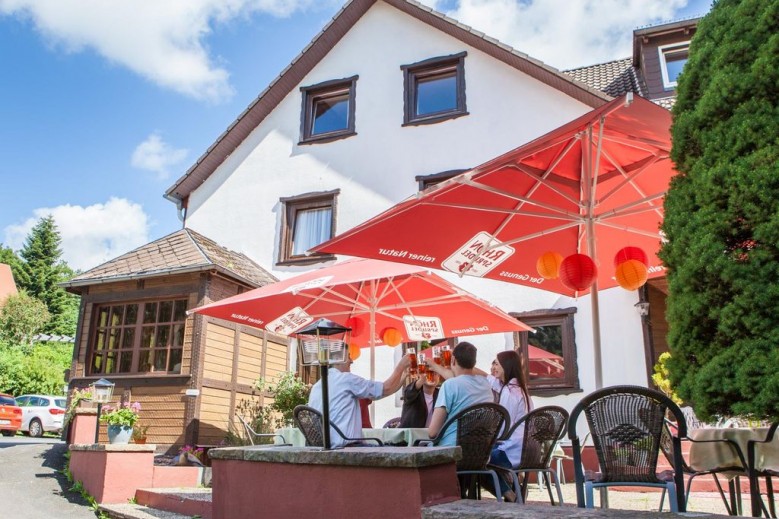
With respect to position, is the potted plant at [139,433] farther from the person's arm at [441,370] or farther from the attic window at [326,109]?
the attic window at [326,109]

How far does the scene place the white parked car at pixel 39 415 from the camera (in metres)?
22.8

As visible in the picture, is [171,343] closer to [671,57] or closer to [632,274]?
[632,274]

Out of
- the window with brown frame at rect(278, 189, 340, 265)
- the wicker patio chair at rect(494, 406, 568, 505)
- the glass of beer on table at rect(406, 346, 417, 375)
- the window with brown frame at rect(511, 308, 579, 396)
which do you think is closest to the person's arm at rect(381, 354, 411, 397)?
the glass of beer on table at rect(406, 346, 417, 375)

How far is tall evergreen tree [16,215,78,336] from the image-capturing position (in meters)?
45.4

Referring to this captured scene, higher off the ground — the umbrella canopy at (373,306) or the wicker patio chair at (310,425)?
the umbrella canopy at (373,306)

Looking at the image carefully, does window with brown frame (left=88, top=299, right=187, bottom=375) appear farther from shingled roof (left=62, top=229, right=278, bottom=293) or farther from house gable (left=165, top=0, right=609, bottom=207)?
house gable (left=165, top=0, right=609, bottom=207)

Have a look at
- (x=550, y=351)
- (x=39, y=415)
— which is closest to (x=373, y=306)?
(x=550, y=351)

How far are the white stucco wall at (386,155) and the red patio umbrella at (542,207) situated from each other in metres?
4.00

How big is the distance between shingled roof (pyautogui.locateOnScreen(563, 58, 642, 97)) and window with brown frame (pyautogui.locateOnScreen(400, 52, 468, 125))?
2299 mm

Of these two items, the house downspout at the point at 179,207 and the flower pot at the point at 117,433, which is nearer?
the flower pot at the point at 117,433

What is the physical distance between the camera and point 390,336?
9156mm

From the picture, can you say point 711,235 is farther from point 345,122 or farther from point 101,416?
point 345,122

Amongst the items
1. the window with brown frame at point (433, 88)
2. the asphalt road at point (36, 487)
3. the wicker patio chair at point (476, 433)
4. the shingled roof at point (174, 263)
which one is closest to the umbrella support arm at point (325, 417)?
the wicker patio chair at point (476, 433)

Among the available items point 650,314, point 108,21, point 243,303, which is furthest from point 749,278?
point 108,21
